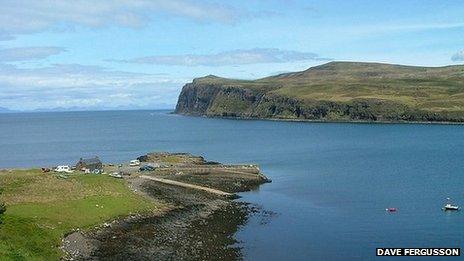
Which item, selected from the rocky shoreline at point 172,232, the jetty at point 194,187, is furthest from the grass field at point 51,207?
the jetty at point 194,187

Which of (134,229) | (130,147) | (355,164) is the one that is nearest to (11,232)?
(134,229)

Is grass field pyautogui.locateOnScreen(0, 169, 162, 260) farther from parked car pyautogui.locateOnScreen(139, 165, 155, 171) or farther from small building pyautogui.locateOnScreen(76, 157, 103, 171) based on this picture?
parked car pyautogui.locateOnScreen(139, 165, 155, 171)

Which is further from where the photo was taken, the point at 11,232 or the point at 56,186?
the point at 56,186

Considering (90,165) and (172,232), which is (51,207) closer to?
(172,232)

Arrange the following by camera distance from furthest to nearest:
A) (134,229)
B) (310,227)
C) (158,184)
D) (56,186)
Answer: (158,184), (56,186), (310,227), (134,229)

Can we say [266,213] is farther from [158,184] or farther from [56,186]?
[56,186]

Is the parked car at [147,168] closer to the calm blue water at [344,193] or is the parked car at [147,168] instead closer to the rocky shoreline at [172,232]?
the rocky shoreline at [172,232]

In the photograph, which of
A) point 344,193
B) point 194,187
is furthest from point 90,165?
point 344,193
